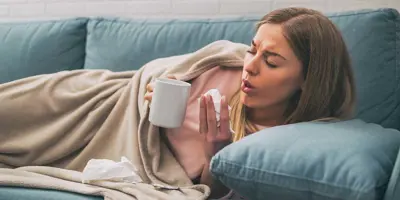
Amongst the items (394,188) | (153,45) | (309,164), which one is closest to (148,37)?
(153,45)

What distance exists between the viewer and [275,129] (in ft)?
3.66

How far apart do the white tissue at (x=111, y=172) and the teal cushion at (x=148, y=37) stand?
530mm

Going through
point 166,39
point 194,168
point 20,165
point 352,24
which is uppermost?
point 352,24

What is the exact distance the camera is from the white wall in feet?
6.16

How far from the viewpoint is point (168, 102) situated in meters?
1.24

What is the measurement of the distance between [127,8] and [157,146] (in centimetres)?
96

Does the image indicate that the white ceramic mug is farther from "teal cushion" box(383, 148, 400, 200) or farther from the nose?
"teal cushion" box(383, 148, 400, 200)

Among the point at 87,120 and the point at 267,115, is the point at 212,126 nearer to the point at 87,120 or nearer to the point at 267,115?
the point at 267,115

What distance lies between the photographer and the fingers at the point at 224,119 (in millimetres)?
1224

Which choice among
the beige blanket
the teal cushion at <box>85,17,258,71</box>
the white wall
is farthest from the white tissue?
the white wall

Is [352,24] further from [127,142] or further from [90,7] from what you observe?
[90,7]

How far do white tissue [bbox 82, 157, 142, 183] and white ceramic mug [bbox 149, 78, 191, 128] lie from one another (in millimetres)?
156

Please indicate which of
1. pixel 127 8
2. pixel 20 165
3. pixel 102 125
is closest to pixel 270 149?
pixel 102 125

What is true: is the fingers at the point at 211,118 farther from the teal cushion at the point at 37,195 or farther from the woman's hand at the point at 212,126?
the teal cushion at the point at 37,195
